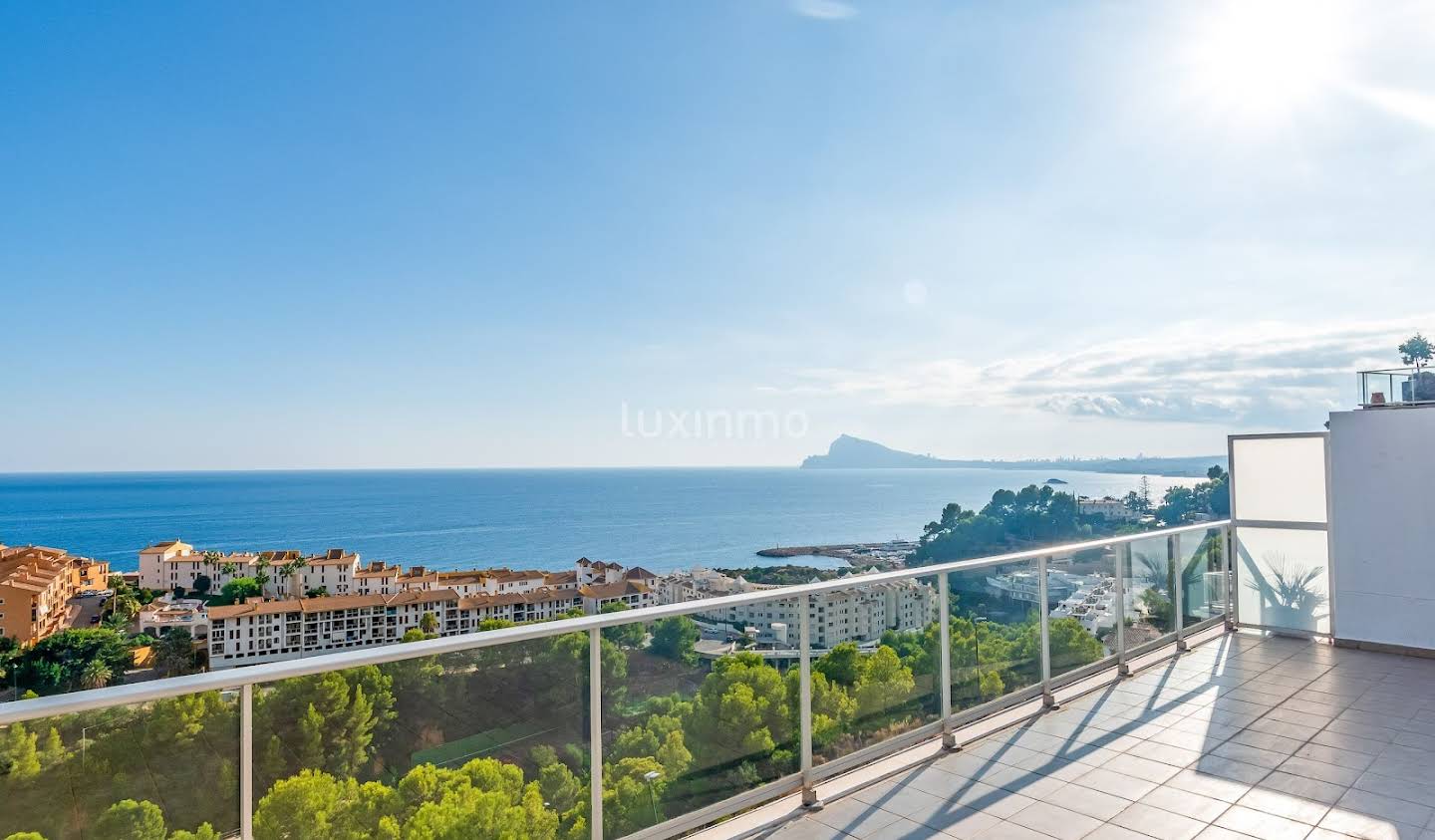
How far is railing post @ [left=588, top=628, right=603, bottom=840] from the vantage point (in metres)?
2.52

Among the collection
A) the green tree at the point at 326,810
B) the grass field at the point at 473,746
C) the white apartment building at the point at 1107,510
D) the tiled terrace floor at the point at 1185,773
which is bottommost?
the white apartment building at the point at 1107,510

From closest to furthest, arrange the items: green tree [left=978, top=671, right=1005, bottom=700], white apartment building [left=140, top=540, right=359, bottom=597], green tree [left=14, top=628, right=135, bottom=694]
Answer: green tree [left=978, top=671, right=1005, bottom=700] → green tree [left=14, top=628, right=135, bottom=694] → white apartment building [left=140, top=540, right=359, bottom=597]

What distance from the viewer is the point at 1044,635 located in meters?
4.31

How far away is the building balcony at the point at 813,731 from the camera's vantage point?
6.04 feet

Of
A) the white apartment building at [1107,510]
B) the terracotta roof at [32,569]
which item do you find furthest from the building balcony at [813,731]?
the terracotta roof at [32,569]

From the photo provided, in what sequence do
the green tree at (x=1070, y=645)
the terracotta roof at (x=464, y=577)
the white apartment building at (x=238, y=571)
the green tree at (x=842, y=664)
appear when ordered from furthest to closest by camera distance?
the white apartment building at (x=238, y=571)
the terracotta roof at (x=464, y=577)
the green tree at (x=1070, y=645)
the green tree at (x=842, y=664)

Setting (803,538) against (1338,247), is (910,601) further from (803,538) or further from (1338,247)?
(803,538)

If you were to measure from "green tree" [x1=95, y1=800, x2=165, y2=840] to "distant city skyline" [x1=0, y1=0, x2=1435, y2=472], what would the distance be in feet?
23.3

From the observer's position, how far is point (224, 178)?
90.5 ft

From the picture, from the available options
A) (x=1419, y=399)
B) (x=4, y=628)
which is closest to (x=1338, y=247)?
(x=1419, y=399)

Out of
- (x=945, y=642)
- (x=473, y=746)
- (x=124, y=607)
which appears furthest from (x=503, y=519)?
(x=473, y=746)

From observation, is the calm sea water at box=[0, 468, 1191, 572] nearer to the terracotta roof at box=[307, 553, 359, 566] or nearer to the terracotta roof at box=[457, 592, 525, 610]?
the terracotta roof at box=[307, 553, 359, 566]

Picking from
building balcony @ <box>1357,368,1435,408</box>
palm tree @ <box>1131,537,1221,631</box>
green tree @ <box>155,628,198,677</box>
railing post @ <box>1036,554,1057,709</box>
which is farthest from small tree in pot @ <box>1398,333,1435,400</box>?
green tree @ <box>155,628,198,677</box>

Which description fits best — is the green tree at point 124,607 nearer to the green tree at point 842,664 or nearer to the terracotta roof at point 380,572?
the terracotta roof at point 380,572
